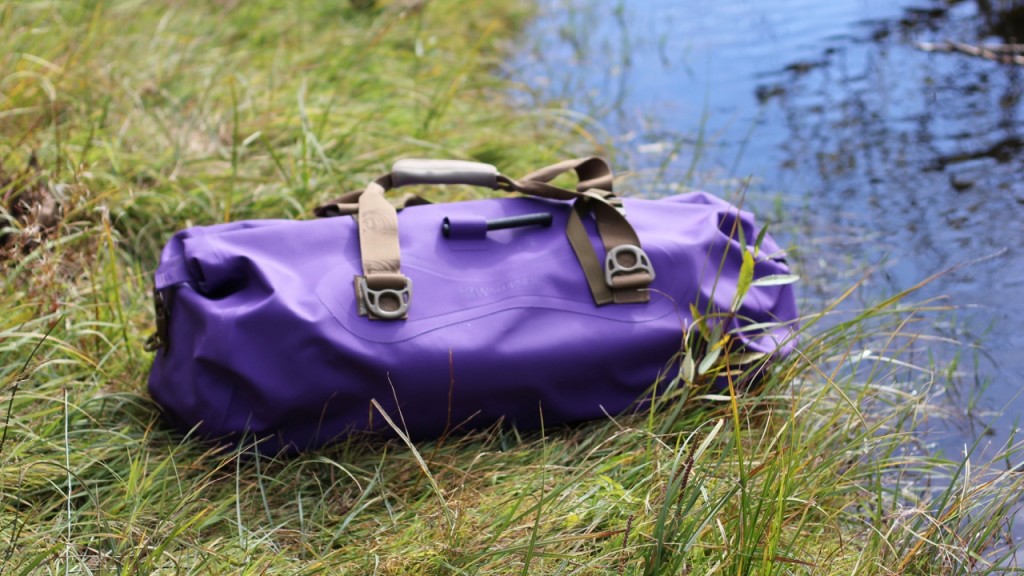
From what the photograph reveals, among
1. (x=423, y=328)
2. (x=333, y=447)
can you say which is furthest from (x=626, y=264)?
(x=333, y=447)

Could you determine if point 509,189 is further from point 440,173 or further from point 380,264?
point 380,264

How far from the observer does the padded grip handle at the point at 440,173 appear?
263cm

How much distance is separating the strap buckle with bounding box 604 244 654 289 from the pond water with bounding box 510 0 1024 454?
82 cm

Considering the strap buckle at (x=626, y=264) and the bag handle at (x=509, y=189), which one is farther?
the strap buckle at (x=626, y=264)

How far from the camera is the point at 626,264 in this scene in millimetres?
2461

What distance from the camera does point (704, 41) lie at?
5512 millimetres

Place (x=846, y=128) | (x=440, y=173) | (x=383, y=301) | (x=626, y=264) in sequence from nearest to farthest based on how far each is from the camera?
(x=383, y=301), (x=626, y=264), (x=440, y=173), (x=846, y=128)

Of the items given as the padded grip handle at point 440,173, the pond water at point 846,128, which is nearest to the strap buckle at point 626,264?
the padded grip handle at point 440,173

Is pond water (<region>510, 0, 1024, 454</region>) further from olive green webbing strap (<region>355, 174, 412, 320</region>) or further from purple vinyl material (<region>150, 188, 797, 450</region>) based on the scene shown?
olive green webbing strap (<region>355, 174, 412, 320</region>)

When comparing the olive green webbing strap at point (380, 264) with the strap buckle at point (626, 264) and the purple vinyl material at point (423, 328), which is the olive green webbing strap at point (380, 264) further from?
the strap buckle at point (626, 264)

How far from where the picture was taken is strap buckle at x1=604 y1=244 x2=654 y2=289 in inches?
95.7

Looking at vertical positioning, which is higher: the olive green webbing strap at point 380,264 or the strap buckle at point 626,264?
the olive green webbing strap at point 380,264

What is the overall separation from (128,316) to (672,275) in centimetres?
141

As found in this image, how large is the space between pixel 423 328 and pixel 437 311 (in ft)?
0.19
